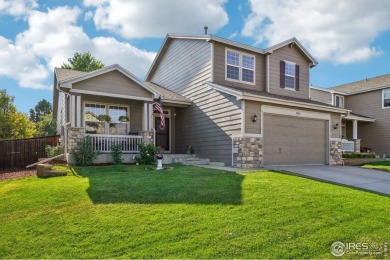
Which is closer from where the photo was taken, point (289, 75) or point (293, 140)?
point (293, 140)

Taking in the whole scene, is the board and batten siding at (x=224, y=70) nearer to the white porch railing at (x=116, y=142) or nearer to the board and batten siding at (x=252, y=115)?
the board and batten siding at (x=252, y=115)

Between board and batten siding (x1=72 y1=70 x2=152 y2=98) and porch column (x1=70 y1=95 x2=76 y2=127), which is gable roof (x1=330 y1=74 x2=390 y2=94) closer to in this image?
board and batten siding (x1=72 y1=70 x2=152 y2=98)

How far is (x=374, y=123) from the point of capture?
70.6 feet

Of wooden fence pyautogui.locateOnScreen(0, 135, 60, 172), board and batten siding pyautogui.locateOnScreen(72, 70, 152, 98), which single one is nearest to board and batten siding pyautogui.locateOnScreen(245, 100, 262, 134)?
board and batten siding pyautogui.locateOnScreen(72, 70, 152, 98)

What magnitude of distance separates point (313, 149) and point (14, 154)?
1418cm

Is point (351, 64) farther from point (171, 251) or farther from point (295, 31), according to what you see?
point (171, 251)

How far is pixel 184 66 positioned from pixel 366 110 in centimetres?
1503

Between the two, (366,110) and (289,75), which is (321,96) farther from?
(289,75)

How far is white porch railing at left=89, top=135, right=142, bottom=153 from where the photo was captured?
12.2 metres

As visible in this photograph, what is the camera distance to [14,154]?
13.5m

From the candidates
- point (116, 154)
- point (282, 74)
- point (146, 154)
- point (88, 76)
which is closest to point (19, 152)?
point (116, 154)

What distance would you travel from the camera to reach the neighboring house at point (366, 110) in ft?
67.5

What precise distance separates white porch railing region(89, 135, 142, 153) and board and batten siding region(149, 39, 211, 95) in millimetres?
4324

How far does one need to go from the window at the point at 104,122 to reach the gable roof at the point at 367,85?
17929 millimetres
